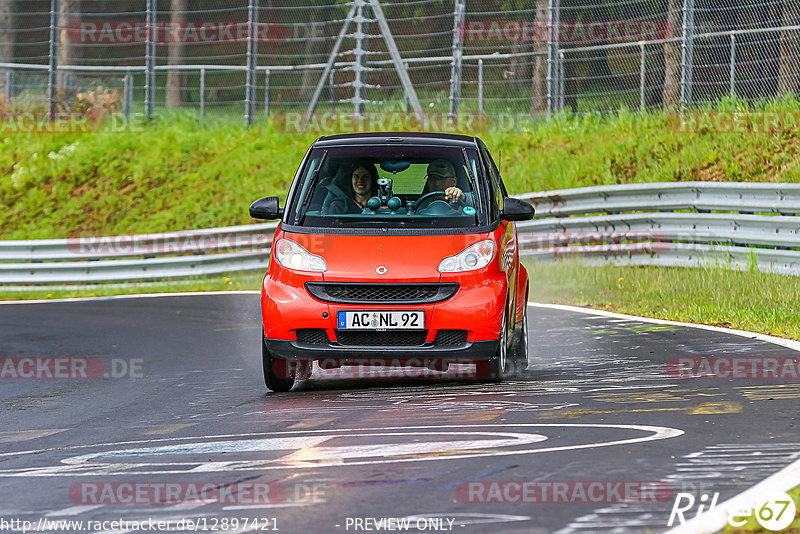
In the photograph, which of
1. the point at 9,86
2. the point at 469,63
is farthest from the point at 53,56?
the point at 469,63

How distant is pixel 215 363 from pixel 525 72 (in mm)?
13115

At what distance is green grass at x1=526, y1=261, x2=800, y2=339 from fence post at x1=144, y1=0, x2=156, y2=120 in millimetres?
11356

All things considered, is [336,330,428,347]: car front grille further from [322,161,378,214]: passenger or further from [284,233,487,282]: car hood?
[322,161,378,214]: passenger

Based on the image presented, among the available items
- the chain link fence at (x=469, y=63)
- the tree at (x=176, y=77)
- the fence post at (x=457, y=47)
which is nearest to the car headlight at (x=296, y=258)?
the chain link fence at (x=469, y=63)

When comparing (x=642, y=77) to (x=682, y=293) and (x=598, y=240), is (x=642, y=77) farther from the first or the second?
(x=682, y=293)

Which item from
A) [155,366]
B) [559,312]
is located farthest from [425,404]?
[559,312]

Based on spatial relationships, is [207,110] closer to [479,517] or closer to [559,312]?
[559,312]

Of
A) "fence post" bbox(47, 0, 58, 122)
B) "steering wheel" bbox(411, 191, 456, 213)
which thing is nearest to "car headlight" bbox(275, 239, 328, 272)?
"steering wheel" bbox(411, 191, 456, 213)

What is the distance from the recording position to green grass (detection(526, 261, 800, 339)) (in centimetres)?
1243

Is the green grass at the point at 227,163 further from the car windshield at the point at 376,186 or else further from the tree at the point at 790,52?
the car windshield at the point at 376,186

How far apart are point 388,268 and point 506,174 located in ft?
46.7

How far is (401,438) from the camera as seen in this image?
6844mm

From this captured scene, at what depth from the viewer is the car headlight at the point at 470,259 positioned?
8.71 metres

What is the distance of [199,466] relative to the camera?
20.6 ft
